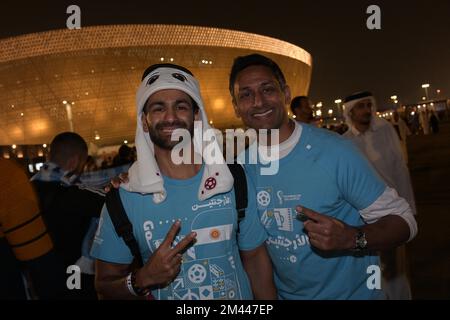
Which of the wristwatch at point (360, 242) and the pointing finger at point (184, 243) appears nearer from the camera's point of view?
the pointing finger at point (184, 243)

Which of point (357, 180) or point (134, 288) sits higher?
point (357, 180)

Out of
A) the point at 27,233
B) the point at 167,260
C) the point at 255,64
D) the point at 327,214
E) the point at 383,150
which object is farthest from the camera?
the point at 383,150

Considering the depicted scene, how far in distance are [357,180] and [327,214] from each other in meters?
0.27

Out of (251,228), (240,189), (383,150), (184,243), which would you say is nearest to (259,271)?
(251,228)

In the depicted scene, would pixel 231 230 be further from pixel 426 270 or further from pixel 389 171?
pixel 426 270

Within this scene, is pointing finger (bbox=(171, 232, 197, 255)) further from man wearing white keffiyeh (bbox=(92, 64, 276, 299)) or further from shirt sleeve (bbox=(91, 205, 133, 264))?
shirt sleeve (bbox=(91, 205, 133, 264))

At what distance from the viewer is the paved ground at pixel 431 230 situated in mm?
4820

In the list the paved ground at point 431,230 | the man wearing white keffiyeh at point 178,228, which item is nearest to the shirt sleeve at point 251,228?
the man wearing white keffiyeh at point 178,228

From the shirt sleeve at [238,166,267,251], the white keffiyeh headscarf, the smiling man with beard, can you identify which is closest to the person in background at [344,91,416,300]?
the smiling man with beard

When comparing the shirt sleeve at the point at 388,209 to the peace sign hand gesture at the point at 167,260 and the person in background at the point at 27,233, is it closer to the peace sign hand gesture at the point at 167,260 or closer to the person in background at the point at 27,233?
the peace sign hand gesture at the point at 167,260

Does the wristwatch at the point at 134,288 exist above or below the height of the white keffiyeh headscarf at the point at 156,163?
below

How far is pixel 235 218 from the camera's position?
2.28 meters

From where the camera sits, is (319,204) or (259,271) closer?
(319,204)

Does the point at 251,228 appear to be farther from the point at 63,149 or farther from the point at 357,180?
Result: the point at 63,149
